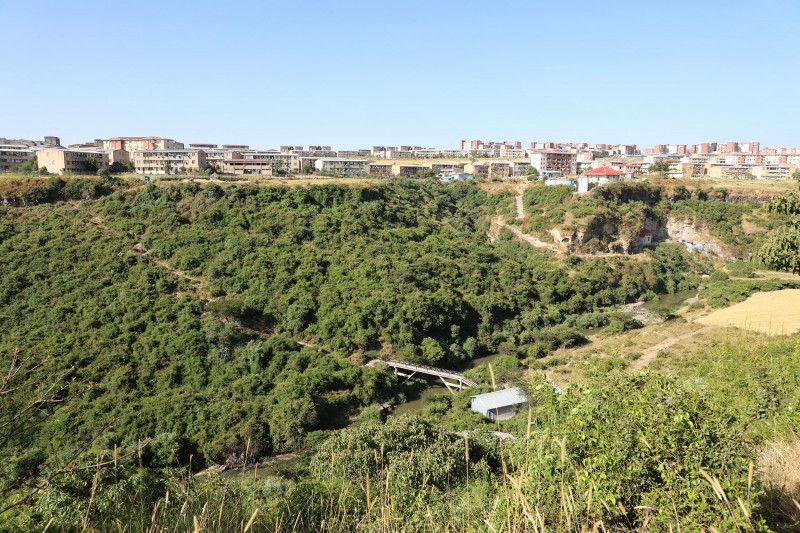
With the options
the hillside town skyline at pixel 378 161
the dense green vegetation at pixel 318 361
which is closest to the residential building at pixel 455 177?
the hillside town skyline at pixel 378 161

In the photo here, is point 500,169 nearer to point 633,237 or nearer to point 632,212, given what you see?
point 632,212

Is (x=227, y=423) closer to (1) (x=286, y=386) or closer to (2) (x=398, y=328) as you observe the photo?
(1) (x=286, y=386)

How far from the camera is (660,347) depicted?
18.2 m

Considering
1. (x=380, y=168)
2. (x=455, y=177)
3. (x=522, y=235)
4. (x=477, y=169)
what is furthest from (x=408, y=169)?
(x=522, y=235)

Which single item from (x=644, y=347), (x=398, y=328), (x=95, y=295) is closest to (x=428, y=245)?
(x=398, y=328)

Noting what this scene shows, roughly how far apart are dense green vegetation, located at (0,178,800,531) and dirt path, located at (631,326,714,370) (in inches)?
126

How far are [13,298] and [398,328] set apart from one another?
15244 millimetres

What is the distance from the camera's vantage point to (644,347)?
1875cm

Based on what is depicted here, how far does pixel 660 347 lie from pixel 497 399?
6920 mm

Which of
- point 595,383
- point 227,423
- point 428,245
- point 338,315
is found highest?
point 595,383

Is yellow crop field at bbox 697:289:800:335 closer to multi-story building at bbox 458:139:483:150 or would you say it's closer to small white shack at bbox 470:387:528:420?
small white shack at bbox 470:387:528:420

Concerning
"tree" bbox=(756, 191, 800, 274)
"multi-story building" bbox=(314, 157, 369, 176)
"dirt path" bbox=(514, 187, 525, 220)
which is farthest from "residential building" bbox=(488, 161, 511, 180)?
"tree" bbox=(756, 191, 800, 274)

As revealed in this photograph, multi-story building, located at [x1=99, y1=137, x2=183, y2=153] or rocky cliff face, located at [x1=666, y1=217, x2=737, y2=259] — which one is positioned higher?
multi-story building, located at [x1=99, y1=137, x2=183, y2=153]

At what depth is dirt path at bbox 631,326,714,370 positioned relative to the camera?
16.9 m
